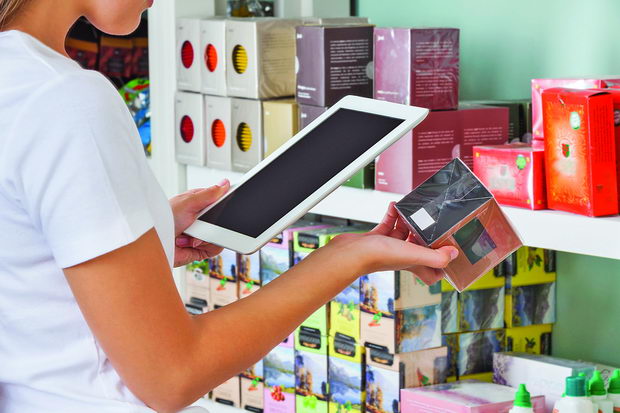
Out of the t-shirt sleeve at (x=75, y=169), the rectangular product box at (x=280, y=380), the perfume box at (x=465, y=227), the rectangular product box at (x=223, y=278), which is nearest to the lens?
the t-shirt sleeve at (x=75, y=169)

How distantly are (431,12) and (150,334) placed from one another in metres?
1.67

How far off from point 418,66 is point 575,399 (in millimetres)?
633

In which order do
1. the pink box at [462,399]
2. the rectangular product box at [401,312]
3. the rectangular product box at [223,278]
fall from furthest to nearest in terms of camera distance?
the rectangular product box at [223,278] < the rectangular product box at [401,312] < the pink box at [462,399]

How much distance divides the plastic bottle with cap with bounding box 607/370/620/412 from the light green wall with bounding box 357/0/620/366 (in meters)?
0.30

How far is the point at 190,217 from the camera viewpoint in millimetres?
1123

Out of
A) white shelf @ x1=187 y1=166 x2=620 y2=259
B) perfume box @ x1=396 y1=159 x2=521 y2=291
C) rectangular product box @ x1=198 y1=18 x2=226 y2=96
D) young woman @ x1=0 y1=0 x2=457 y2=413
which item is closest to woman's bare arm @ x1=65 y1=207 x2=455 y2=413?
young woman @ x1=0 y1=0 x2=457 y2=413

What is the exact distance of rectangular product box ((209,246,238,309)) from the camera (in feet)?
7.26

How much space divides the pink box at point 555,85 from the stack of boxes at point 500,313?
34cm

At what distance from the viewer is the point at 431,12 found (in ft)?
7.48

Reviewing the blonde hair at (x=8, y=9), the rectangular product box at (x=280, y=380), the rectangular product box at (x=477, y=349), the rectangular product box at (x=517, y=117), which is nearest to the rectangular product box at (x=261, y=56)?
the rectangular product box at (x=517, y=117)

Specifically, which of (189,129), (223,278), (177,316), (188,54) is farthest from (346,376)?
(177,316)

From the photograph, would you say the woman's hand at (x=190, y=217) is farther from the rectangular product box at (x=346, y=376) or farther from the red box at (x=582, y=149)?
the rectangular product box at (x=346, y=376)

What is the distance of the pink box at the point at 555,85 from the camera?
1.58 m

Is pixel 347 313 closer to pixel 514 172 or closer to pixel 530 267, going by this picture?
pixel 530 267
